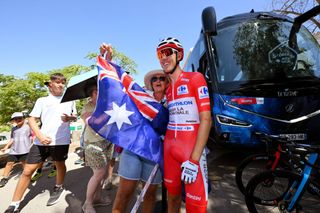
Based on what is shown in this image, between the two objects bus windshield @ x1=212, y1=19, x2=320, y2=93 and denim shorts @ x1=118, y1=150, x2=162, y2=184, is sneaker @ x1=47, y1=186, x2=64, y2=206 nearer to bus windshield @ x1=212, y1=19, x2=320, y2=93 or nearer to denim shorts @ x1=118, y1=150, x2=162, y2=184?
denim shorts @ x1=118, y1=150, x2=162, y2=184

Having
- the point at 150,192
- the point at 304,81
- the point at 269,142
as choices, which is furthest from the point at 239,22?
the point at 150,192

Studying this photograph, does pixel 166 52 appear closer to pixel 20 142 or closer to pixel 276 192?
pixel 276 192

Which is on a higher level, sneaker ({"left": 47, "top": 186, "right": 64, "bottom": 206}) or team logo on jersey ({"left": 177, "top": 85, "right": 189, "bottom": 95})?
team logo on jersey ({"left": 177, "top": 85, "right": 189, "bottom": 95})

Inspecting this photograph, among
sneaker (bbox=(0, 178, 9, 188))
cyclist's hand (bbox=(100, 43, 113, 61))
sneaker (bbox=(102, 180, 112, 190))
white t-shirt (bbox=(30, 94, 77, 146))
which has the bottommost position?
sneaker (bbox=(0, 178, 9, 188))

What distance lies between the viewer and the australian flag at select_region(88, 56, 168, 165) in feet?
7.25

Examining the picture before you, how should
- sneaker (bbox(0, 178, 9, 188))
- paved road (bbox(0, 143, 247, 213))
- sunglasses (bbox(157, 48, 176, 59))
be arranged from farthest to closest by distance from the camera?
sneaker (bbox(0, 178, 9, 188)) < paved road (bbox(0, 143, 247, 213)) < sunglasses (bbox(157, 48, 176, 59))

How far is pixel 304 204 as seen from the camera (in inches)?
106

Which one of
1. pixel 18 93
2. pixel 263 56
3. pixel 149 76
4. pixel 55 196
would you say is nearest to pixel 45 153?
pixel 55 196

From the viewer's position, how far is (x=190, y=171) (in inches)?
69.3

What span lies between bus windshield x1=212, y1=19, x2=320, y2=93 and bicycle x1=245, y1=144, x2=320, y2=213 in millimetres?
1821

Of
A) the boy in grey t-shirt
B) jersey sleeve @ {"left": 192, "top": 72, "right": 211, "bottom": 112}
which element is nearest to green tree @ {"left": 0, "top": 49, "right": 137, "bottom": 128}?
the boy in grey t-shirt

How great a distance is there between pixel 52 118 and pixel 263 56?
4.22 meters

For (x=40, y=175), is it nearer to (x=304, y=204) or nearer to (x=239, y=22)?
(x=304, y=204)

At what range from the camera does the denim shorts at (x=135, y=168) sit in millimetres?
2172
